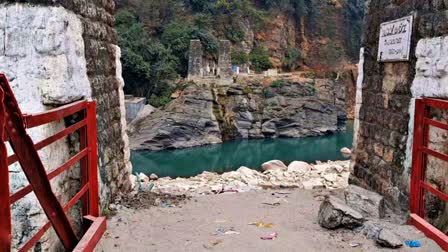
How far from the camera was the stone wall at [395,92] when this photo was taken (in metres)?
3.49

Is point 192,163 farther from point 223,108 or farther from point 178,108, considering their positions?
point 223,108

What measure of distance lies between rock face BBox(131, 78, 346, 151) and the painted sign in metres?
18.7

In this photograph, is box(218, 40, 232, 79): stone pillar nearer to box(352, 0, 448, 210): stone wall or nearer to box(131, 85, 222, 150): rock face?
box(131, 85, 222, 150): rock face

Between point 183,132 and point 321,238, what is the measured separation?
20.0 meters

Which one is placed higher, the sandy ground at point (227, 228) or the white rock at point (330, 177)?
the sandy ground at point (227, 228)

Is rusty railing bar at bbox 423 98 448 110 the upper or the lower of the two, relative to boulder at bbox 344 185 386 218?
upper

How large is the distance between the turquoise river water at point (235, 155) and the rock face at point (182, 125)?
0.58 m

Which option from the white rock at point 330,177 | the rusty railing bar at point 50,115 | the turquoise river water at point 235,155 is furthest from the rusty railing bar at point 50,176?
the turquoise river water at point 235,155

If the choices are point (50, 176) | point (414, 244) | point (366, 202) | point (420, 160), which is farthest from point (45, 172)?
point (366, 202)

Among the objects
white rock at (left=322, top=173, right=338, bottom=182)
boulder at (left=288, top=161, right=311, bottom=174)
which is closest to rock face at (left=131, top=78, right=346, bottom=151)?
boulder at (left=288, top=161, right=311, bottom=174)

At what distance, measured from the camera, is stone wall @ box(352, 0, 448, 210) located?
3.49 metres

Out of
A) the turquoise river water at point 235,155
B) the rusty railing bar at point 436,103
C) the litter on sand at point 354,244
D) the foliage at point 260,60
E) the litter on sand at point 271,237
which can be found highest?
the foliage at point 260,60

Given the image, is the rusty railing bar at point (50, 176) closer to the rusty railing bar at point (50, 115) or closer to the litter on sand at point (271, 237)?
the rusty railing bar at point (50, 115)

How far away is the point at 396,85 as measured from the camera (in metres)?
4.16
